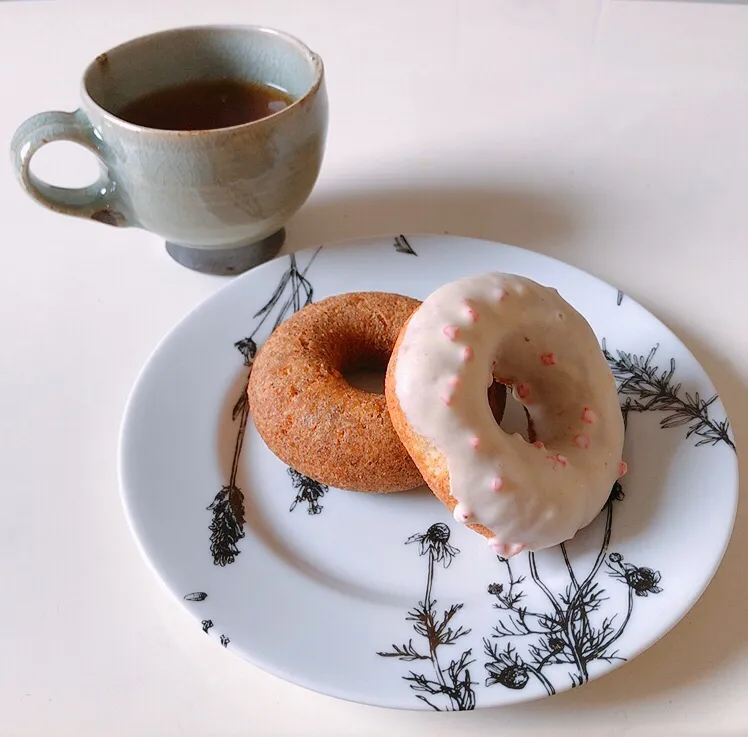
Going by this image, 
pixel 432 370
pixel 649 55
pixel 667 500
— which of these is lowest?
pixel 667 500

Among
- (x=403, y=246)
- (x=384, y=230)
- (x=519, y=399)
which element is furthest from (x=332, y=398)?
(x=384, y=230)

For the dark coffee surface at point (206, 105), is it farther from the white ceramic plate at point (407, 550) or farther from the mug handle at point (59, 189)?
the white ceramic plate at point (407, 550)

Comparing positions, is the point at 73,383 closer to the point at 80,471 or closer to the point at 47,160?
the point at 80,471

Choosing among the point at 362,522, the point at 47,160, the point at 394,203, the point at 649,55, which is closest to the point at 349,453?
the point at 362,522

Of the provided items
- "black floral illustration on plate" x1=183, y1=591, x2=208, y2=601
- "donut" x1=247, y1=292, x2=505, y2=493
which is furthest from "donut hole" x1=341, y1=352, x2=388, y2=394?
"black floral illustration on plate" x1=183, y1=591, x2=208, y2=601

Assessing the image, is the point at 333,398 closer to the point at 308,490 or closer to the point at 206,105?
the point at 308,490

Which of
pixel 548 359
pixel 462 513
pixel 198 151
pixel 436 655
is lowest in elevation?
pixel 436 655
